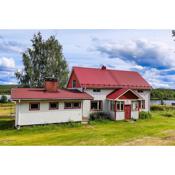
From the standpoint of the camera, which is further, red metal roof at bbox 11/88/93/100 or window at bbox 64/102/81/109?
window at bbox 64/102/81/109

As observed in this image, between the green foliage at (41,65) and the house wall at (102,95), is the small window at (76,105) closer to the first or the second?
the house wall at (102,95)

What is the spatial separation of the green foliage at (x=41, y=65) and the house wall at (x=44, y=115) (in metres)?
4.93

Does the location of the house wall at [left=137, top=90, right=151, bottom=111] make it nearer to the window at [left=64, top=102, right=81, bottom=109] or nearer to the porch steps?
the porch steps

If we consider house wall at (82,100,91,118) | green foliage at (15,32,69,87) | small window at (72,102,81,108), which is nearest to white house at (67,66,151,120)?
house wall at (82,100,91,118)

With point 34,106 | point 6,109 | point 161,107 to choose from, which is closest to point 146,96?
point 161,107

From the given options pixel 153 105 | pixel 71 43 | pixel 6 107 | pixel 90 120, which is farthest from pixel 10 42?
pixel 153 105

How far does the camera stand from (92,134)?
41.9 feet

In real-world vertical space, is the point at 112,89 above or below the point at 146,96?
above

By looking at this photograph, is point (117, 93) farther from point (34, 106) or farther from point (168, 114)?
point (34, 106)

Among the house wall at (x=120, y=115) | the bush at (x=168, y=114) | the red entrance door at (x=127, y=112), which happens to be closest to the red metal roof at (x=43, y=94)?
the house wall at (x=120, y=115)

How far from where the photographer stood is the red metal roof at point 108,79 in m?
17.5

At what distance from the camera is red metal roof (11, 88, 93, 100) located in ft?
47.0

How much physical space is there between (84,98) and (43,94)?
2.50 m
